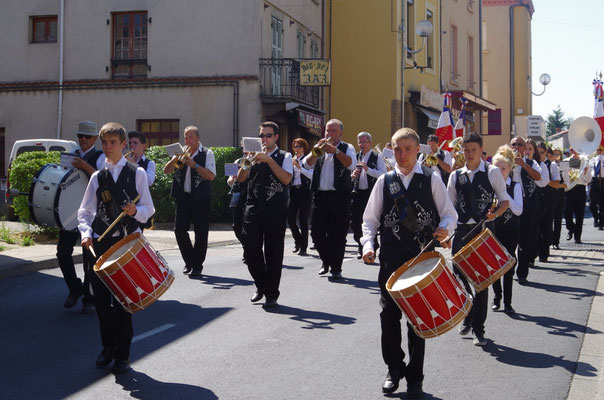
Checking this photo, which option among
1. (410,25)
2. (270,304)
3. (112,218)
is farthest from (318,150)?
(410,25)

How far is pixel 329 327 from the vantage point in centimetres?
776

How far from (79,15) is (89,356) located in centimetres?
2069

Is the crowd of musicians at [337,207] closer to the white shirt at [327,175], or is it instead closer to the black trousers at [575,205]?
the white shirt at [327,175]

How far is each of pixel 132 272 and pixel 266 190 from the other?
3.30 metres

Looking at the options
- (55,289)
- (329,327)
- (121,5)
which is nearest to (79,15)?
(121,5)

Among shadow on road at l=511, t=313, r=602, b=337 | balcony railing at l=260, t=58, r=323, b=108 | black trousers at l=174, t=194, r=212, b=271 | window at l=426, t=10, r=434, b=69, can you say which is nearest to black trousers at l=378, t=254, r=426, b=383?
shadow on road at l=511, t=313, r=602, b=337

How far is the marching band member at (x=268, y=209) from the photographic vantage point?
8.70 m

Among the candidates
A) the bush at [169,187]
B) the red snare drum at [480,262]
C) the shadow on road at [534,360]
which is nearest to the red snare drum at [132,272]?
the red snare drum at [480,262]

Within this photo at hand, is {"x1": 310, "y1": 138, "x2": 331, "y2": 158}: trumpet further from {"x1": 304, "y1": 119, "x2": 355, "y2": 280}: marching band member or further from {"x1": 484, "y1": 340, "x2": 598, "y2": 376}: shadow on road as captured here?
{"x1": 484, "y1": 340, "x2": 598, "y2": 376}: shadow on road

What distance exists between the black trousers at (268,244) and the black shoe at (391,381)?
3274 mm

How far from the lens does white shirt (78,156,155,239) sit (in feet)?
19.8

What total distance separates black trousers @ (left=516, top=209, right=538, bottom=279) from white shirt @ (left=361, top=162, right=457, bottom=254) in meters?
4.82

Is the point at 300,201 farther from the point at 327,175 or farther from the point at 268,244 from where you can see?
the point at 268,244

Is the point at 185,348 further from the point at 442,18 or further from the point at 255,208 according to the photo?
the point at 442,18
